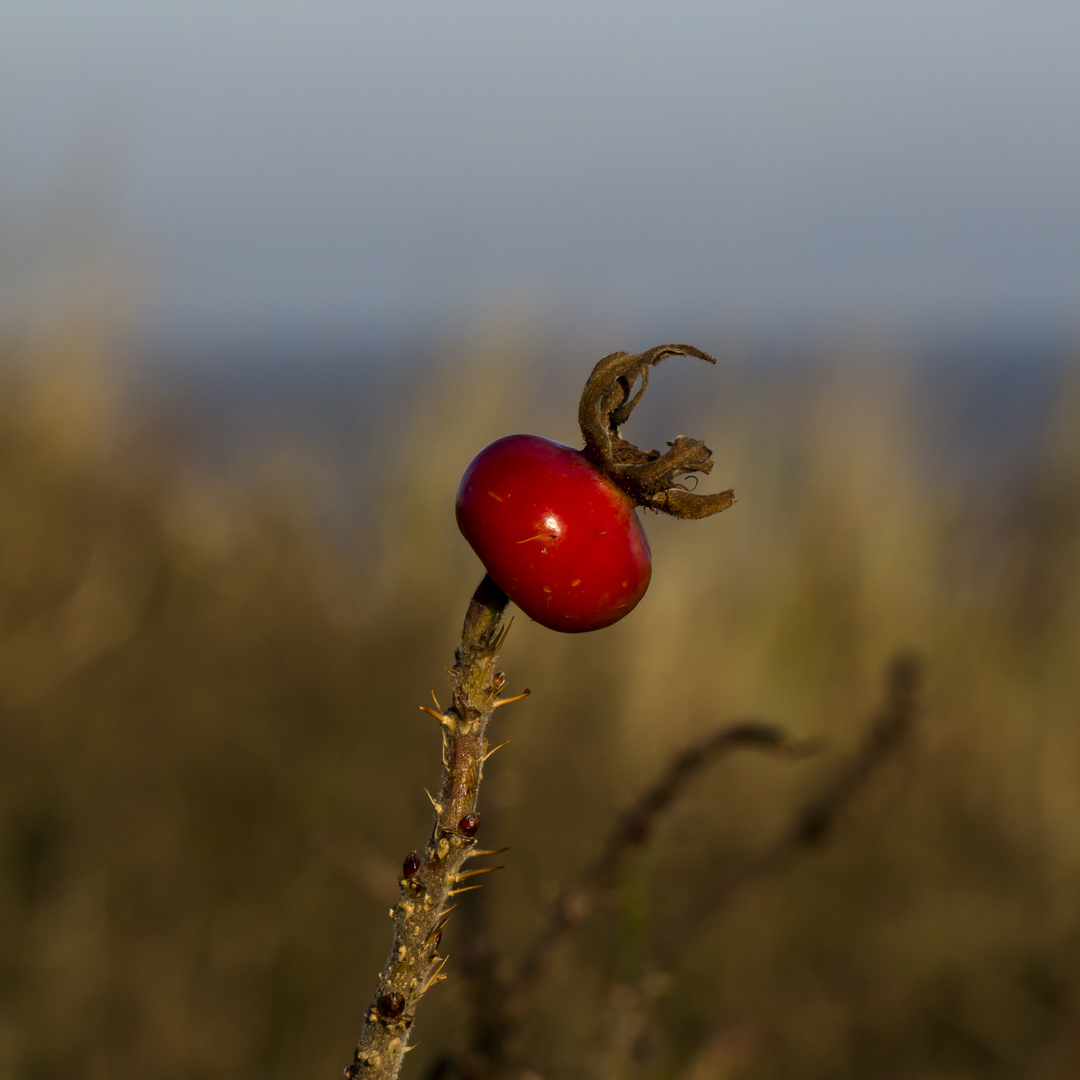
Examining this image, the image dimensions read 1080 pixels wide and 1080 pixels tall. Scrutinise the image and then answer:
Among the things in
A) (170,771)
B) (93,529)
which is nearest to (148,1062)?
(170,771)

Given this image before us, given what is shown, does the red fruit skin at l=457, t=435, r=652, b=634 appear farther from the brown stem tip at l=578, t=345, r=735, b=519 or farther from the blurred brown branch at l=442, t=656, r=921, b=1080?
the blurred brown branch at l=442, t=656, r=921, b=1080

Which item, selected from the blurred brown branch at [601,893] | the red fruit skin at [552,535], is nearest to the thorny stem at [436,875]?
the red fruit skin at [552,535]

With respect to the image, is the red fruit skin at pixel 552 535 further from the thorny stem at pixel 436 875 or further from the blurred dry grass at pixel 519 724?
the blurred dry grass at pixel 519 724

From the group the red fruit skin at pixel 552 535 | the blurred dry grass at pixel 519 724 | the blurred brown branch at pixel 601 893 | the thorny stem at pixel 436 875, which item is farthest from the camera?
the blurred dry grass at pixel 519 724

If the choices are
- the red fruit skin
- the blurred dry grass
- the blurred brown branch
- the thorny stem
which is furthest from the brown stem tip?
the blurred dry grass

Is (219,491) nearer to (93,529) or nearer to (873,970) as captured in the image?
(93,529)

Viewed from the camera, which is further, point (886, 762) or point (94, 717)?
point (94, 717)
